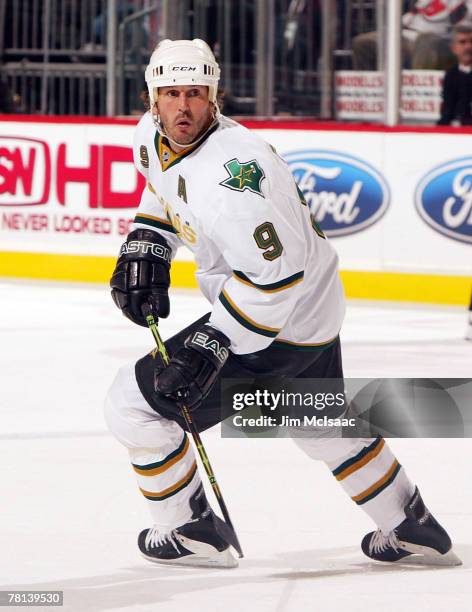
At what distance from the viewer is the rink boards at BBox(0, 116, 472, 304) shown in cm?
813

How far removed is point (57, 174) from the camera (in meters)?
9.05

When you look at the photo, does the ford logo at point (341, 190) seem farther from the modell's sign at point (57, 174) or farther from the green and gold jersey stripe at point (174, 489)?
the green and gold jersey stripe at point (174, 489)

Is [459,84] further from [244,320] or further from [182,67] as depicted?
[244,320]

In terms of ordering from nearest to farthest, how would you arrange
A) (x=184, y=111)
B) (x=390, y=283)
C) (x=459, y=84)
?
1. (x=184, y=111)
2. (x=390, y=283)
3. (x=459, y=84)

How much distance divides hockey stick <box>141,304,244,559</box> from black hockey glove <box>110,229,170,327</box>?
0.09ft

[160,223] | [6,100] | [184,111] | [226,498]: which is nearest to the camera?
[184,111]

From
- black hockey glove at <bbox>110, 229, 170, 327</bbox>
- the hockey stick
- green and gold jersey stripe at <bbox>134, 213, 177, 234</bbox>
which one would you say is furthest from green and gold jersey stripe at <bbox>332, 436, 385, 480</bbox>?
green and gold jersey stripe at <bbox>134, 213, 177, 234</bbox>

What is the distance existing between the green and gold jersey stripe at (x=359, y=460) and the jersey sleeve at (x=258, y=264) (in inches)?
14.5

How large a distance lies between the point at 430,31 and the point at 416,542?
213 inches

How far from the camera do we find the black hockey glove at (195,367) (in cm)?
315

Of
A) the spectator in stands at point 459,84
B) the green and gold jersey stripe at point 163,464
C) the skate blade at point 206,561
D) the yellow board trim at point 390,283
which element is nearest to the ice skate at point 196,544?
the skate blade at point 206,561

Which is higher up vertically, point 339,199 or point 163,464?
point 339,199

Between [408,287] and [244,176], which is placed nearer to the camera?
[244,176]

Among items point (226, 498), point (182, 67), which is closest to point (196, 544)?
point (226, 498)
